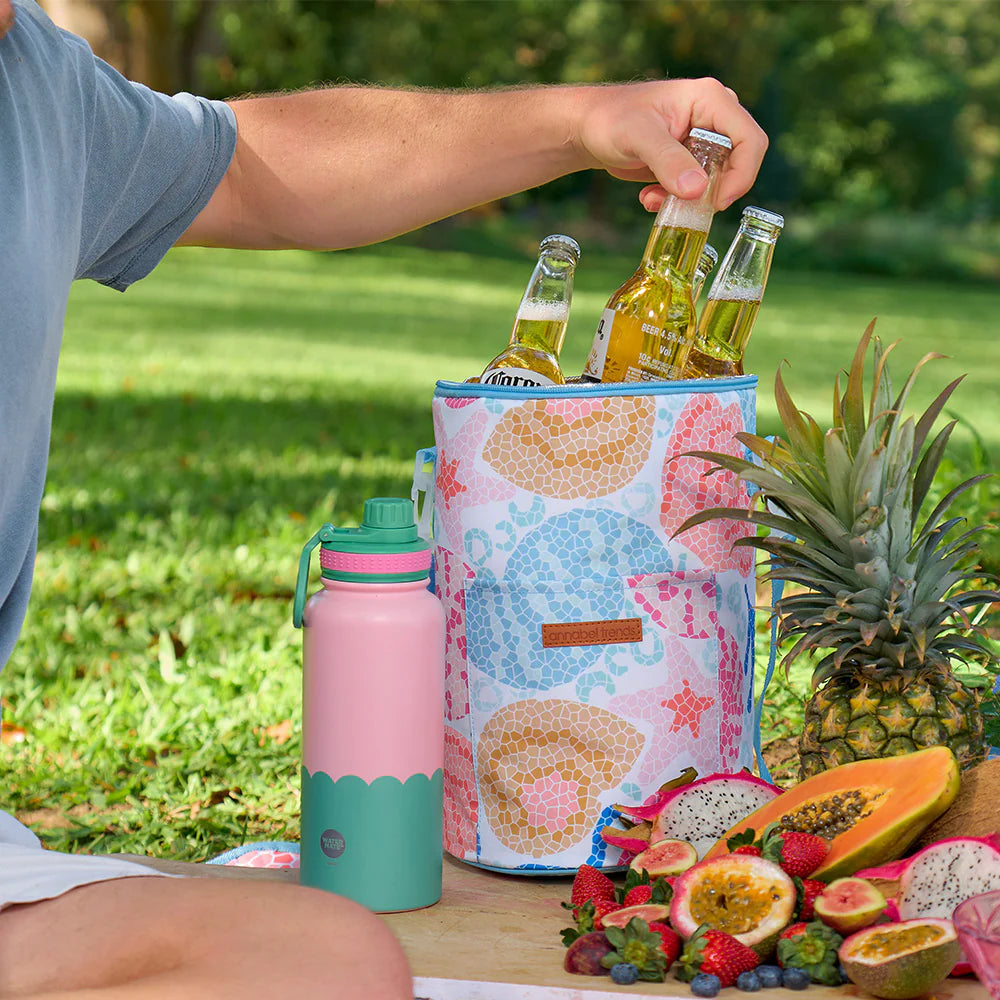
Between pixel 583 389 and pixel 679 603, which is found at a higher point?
pixel 583 389

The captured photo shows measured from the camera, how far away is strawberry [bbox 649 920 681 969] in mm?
2051

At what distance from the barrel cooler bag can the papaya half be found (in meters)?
0.21

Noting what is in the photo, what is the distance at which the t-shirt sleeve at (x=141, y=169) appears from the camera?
234 centimetres

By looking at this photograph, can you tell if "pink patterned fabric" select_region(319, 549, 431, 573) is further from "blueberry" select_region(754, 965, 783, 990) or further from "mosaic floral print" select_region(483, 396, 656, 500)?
"blueberry" select_region(754, 965, 783, 990)

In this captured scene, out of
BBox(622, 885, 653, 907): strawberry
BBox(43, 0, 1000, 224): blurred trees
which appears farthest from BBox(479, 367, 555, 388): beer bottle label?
BBox(43, 0, 1000, 224): blurred trees

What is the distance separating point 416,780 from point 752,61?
29819 millimetres

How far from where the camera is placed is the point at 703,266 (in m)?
2.64

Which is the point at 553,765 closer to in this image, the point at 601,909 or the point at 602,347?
the point at 601,909

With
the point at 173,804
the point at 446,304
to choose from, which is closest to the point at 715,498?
the point at 173,804

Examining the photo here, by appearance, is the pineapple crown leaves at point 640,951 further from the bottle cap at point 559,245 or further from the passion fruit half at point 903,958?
the bottle cap at point 559,245

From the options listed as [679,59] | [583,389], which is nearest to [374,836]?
[583,389]

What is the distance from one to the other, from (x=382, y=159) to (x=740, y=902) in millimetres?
1490

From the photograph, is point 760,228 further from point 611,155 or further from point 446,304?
Answer: point 446,304

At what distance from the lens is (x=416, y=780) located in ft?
7.42
